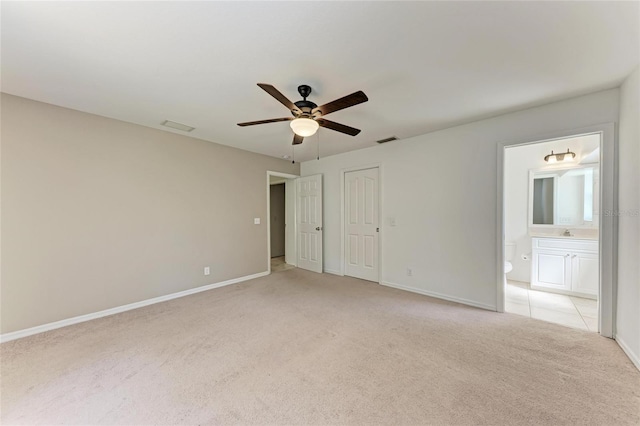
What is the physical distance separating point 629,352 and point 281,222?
639 cm

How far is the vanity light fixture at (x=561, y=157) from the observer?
378cm

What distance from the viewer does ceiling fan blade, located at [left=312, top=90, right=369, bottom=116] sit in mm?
1838

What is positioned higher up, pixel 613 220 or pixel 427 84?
pixel 427 84

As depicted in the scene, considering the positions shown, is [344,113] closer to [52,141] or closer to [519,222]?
[52,141]

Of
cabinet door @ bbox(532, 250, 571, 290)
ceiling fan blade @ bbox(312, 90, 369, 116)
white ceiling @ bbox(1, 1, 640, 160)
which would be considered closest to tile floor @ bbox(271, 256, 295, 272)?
white ceiling @ bbox(1, 1, 640, 160)

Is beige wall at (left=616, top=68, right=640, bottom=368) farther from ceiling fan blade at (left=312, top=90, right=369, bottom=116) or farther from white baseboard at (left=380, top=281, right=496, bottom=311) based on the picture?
ceiling fan blade at (left=312, top=90, right=369, bottom=116)

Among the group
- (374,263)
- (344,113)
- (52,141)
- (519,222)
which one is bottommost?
(374,263)

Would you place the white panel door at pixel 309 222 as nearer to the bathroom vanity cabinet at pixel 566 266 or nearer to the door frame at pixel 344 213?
the door frame at pixel 344 213

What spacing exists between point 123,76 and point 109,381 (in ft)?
8.29

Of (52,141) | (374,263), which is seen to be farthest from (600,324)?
(52,141)

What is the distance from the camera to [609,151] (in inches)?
94.2

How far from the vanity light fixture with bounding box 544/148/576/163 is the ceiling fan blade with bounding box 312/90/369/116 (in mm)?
3914

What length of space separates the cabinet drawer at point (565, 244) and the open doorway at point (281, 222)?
455 centimetres

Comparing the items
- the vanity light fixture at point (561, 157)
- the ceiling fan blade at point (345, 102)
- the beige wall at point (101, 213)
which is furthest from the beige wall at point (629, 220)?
the beige wall at point (101, 213)
